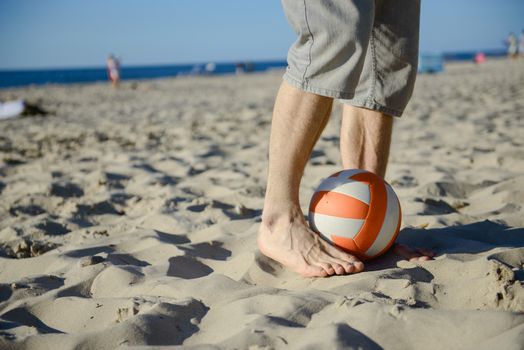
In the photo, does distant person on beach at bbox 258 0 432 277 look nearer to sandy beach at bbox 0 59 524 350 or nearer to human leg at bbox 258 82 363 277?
human leg at bbox 258 82 363 277

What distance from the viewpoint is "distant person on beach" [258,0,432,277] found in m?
1.63

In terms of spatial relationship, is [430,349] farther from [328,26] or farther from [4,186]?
[4,186]

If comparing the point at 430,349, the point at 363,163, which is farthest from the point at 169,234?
the point at 430,349

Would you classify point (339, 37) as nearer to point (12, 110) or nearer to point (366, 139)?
point (366, 139)

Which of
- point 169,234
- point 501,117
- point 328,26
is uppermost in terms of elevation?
point 328,26

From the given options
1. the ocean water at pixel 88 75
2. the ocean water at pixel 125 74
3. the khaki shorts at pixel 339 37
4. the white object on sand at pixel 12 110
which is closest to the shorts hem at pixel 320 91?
the khaki shorts at pixel 339 37

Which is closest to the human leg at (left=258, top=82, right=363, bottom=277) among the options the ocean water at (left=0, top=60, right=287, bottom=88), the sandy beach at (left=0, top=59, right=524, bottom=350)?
the sandy beach at (left=0, top=59, right=524, bottom=350)

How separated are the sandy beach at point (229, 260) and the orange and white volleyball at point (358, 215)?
0.37ft

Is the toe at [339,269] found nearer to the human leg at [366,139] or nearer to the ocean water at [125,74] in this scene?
the human leg at [366,139]

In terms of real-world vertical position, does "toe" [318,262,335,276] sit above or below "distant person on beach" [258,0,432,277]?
below

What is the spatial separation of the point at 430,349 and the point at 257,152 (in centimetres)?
311

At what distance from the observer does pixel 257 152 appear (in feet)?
13.7

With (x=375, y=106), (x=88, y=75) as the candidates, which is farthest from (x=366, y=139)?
(x=88, y=75)

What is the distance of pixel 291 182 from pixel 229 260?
0.46 m
